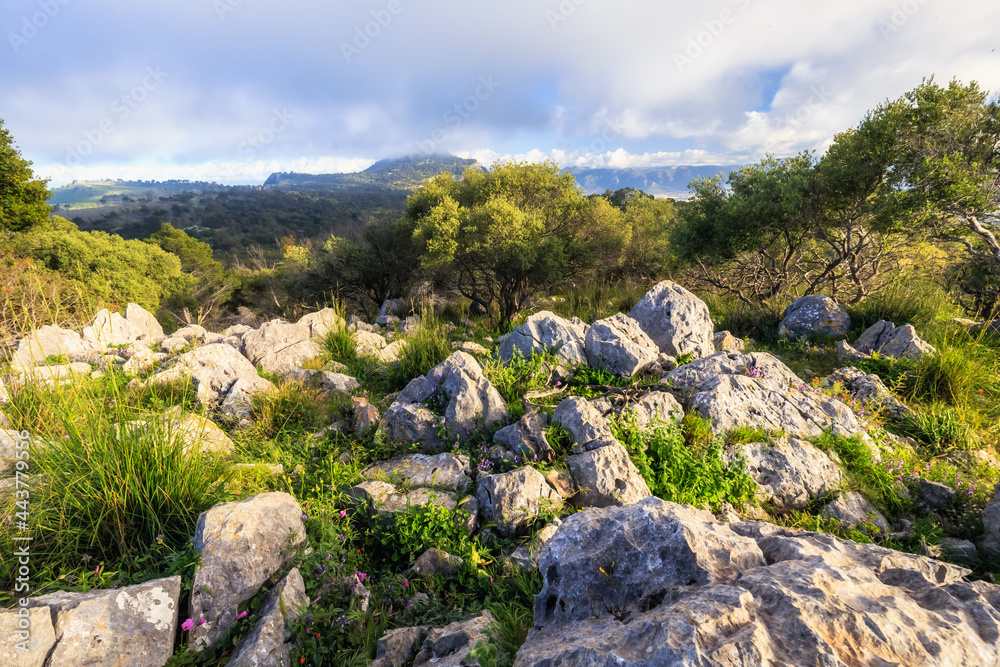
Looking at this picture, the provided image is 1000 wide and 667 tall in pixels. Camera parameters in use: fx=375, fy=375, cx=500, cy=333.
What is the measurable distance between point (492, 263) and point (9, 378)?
10.6 m

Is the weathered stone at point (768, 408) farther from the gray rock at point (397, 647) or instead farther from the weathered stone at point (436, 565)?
the gray rock at point (397, 647)

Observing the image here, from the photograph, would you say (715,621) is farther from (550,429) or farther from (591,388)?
(591,388)

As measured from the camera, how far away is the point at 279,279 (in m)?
21.7

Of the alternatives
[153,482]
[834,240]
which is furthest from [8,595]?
[834,240]

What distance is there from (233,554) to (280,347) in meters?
5.96

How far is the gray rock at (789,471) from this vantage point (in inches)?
157

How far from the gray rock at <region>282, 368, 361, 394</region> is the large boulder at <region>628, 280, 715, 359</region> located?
531 cm

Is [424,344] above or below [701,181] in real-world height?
below

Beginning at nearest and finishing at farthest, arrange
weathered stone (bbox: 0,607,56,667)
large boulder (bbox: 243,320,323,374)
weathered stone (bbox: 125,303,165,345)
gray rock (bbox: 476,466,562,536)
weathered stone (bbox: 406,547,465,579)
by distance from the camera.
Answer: weathered stone (bbox: 0,607,56,667), weathered stone (bbox: 406,547,465,579), gray rock (bbox: 476,466,562,536), large boulder (bbox: 243,320,323,374), weathered stone (bbox: 125,303,165,345)

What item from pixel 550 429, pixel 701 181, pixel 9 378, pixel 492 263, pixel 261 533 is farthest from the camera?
pixel 492 263

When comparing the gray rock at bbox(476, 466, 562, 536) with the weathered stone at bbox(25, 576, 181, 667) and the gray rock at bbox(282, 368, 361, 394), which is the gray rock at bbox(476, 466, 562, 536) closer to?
the weathered stone at bbox(25, 576, 181, 667)

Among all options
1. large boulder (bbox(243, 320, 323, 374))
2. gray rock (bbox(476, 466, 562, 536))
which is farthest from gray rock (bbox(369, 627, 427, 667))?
large boulder (bbox(243, 320, 323, 374))

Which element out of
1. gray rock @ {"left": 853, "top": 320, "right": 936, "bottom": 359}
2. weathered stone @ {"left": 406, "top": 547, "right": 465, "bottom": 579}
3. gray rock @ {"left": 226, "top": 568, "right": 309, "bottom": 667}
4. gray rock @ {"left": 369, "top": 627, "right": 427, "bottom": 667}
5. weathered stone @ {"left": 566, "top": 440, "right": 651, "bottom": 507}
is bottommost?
weathered stone @ {"left": 406, "top": 547, "right": 465, "bottom": 579}

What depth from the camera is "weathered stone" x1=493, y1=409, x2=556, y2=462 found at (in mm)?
4172
